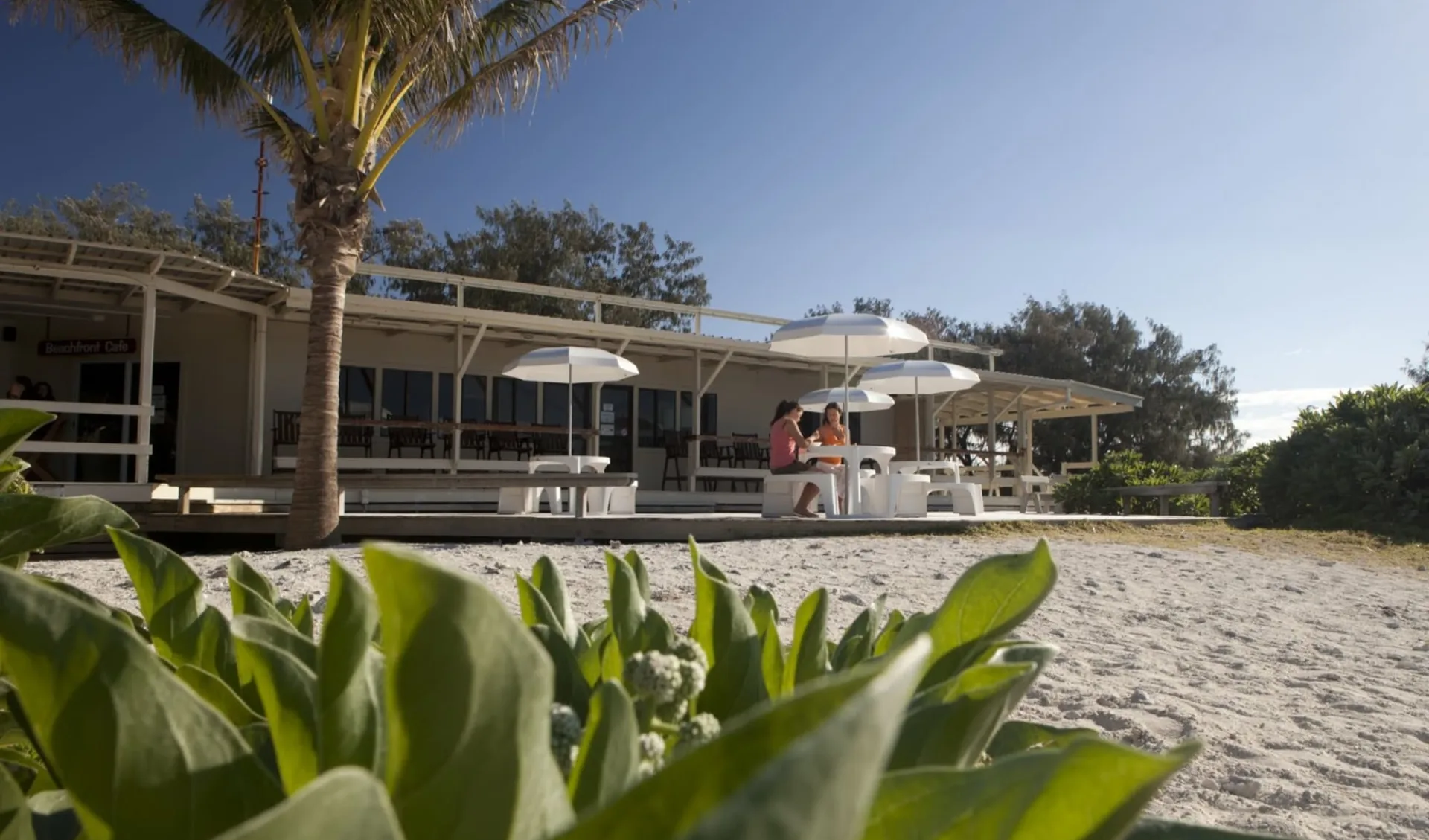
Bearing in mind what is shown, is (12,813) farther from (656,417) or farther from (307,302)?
(656,417)

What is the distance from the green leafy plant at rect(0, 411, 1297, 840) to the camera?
269mm

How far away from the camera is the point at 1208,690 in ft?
13.3

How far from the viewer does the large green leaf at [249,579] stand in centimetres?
87

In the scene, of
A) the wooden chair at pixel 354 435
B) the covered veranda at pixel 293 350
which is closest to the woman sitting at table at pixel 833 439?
the covered veranda at pixel 293 350

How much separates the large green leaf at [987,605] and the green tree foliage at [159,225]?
34.6 metres

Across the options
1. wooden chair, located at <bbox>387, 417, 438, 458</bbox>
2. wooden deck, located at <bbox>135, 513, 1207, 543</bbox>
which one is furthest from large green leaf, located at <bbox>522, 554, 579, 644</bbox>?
wooden chair, located at <bbox>387, 417, 438, 458</bbox>

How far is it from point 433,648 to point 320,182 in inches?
388

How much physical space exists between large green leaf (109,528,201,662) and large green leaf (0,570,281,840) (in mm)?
414

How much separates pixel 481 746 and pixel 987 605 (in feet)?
1.48

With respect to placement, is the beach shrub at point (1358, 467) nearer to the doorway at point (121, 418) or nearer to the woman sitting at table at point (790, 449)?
the woman sitting at table at point (790, 449)

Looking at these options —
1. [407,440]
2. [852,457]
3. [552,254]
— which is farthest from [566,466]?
[552,254]

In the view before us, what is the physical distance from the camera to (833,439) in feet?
36.4

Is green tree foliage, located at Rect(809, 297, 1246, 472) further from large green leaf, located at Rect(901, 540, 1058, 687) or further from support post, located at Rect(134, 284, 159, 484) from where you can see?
large green leaf, located at Rect(901, 540, 1058, 687)

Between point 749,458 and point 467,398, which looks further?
point 749,458
